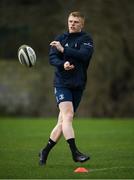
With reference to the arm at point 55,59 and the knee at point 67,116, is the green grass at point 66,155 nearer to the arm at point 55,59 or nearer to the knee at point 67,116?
the knee at point 67,116

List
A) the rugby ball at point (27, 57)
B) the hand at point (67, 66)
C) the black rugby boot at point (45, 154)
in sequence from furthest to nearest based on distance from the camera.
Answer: the rugby ball at point (27, 57) → the black rugby boot at point (45, 154) → the hand at point (67, 66)

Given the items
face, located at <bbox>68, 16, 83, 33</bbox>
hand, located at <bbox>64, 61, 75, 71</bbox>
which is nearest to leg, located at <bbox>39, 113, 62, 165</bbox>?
hand, located at <bbox>64, 61, 75, 71</bbox>

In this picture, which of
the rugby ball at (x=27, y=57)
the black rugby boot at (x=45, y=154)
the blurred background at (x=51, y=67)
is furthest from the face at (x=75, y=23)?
the blurred background at (x=51, y=67)

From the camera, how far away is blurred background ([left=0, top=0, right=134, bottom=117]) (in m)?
31.1

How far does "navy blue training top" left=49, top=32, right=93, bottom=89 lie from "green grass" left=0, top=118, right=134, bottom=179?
1200 millimetres

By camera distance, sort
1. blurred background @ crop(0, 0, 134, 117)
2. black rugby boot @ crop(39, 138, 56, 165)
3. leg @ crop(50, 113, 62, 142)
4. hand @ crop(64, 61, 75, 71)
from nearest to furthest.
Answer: hand @ crop(64, 61, 75, 71) < leg @ crop(50, 113, 62, 142) < black rugby boot @ crop(39, 138, 56, 165) < blurred background @ crop(0, 0, 134, 117)

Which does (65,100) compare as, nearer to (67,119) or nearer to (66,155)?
(67,119)

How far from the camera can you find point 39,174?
1011 cm

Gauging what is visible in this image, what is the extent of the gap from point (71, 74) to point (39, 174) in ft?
5.51

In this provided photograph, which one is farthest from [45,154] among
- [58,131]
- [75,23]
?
[75,23]

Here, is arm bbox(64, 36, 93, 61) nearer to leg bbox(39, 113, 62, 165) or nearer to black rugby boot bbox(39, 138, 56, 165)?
leg bbox(39, 113, 62, 165)

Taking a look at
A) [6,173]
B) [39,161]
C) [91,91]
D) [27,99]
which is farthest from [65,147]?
[27,99]

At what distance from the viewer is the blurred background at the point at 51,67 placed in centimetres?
3114

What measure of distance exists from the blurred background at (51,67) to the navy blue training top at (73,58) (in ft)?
64.4
